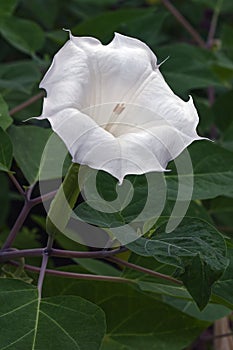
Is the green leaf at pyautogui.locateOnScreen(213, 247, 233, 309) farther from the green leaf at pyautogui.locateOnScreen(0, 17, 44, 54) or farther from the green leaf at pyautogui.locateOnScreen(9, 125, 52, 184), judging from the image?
the green leaf at pyautogui.locateOnScreen(0, 17, 44, 54)

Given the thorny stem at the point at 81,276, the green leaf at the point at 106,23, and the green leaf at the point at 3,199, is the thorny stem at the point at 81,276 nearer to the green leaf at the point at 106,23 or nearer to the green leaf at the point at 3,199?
the green leaf at the point at 3,199

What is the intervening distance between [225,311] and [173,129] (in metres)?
0.36

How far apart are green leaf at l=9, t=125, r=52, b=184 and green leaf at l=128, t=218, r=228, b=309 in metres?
0.32

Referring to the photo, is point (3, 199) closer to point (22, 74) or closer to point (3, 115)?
point (22, 74)

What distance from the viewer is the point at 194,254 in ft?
2.11

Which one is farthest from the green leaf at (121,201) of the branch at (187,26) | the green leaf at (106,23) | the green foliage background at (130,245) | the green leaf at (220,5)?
the green leaf at (220,5)

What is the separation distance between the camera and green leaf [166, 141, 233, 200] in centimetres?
82

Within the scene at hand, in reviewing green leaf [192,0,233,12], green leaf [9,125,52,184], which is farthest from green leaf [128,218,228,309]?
green leaf [192,0,233,12]

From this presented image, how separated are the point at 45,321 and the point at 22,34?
722 mm

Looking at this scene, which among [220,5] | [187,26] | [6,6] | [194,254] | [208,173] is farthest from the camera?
[220,5]

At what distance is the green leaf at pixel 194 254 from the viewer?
2.11ft

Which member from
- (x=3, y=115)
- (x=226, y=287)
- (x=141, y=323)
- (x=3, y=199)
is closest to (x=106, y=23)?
(x=3, y=199)

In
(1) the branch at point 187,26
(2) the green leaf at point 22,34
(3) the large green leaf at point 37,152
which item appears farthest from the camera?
(1) the branch at point 187,26

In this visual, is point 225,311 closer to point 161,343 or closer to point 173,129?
point 161,343
